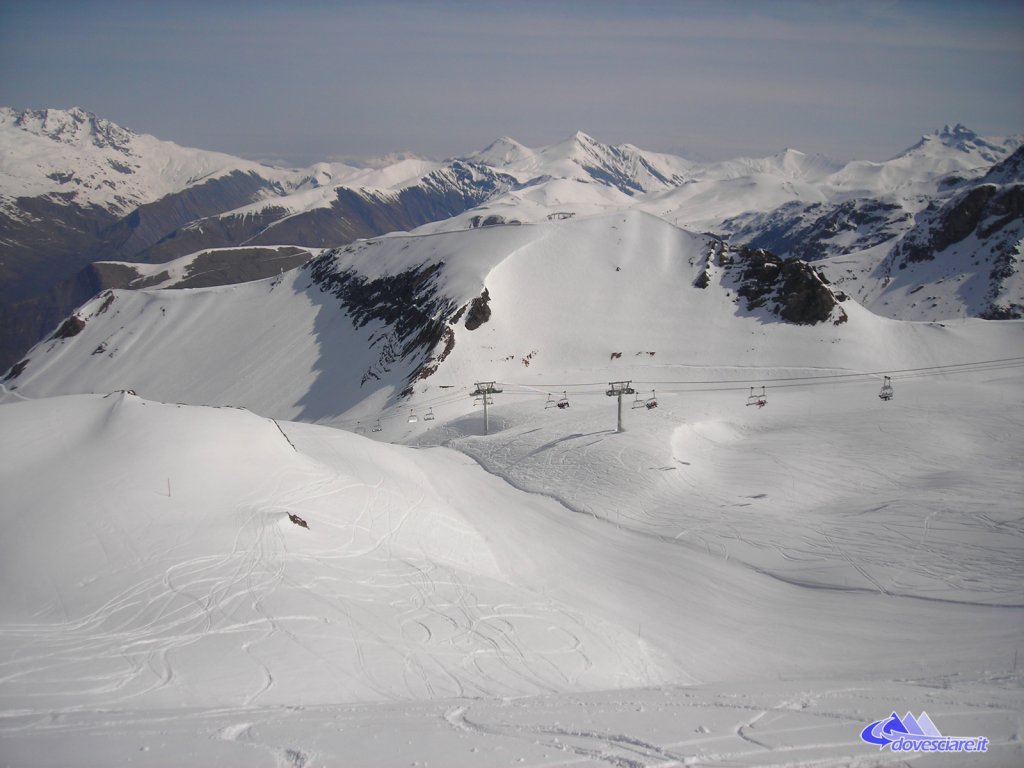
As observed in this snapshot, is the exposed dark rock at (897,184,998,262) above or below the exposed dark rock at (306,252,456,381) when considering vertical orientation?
above

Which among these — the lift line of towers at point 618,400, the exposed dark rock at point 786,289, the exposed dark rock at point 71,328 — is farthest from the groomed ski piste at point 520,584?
the exposed dark rock at point 71,328

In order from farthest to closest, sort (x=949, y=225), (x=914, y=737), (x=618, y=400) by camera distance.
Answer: (x=949, y=225) → (x=618, y=400) → (x=914, y=737)

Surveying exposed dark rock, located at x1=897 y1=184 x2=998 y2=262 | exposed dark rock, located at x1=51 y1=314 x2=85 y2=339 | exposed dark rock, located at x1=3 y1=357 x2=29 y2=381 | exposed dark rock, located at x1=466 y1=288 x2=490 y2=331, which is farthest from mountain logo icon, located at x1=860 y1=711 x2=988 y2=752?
exposed dark rock, located at x1=897 y1=184 x2=998 y2=262

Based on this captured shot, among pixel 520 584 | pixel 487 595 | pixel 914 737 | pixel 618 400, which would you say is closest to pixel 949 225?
pixel 618 400

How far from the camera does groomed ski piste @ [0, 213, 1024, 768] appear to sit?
441 inches

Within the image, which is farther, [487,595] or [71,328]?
[71,328]

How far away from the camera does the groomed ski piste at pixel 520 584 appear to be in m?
11.2

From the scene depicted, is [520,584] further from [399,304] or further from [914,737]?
[399,304]

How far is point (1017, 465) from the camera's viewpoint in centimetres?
2650

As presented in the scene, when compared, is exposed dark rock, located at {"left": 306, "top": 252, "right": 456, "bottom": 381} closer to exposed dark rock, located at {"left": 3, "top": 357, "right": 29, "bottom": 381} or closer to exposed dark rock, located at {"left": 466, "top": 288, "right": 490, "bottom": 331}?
exposed dark rock, located at {"left": 466, "top": 288, "right": 490, "bottom": 331}

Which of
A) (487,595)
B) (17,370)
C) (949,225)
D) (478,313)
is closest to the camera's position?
(487,595)

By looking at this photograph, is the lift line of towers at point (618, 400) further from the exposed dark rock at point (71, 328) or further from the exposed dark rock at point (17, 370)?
the exposed dark rock at point (17, 370)

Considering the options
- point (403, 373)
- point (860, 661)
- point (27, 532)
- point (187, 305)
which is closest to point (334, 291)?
point (187, 305)

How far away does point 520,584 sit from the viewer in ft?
70.9
